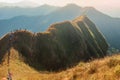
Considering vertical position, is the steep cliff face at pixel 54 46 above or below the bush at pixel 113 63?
below

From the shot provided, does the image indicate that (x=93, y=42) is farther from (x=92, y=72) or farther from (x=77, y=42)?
(x=92, y=72)

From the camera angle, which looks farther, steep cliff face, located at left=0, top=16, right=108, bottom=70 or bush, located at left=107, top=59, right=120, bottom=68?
steep cliff face, located at left=0, top=16, right=108, bottom=70

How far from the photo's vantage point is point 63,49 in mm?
99125

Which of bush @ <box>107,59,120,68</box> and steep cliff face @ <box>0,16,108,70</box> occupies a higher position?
bush @ <box>107,59,120,68</box>

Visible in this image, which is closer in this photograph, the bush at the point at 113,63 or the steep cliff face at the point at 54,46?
the bush at the point at 113,63

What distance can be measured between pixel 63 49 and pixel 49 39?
8.16 m

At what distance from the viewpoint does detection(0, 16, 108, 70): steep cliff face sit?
72219 millimetres

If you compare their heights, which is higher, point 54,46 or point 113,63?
point 113,63

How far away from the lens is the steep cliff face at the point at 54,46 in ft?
237

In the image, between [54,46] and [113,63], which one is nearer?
[113,63]

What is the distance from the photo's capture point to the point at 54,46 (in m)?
93.6

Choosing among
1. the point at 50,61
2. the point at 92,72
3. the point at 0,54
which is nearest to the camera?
the point at 92,72

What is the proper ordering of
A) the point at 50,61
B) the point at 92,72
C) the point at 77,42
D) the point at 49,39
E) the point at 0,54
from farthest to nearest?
the point at 77,42
the point at 49,39
the point at 50,61
the point at 0,54
the point at 92,72

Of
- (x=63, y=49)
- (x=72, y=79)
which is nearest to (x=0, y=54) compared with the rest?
(x=63, y=49)
